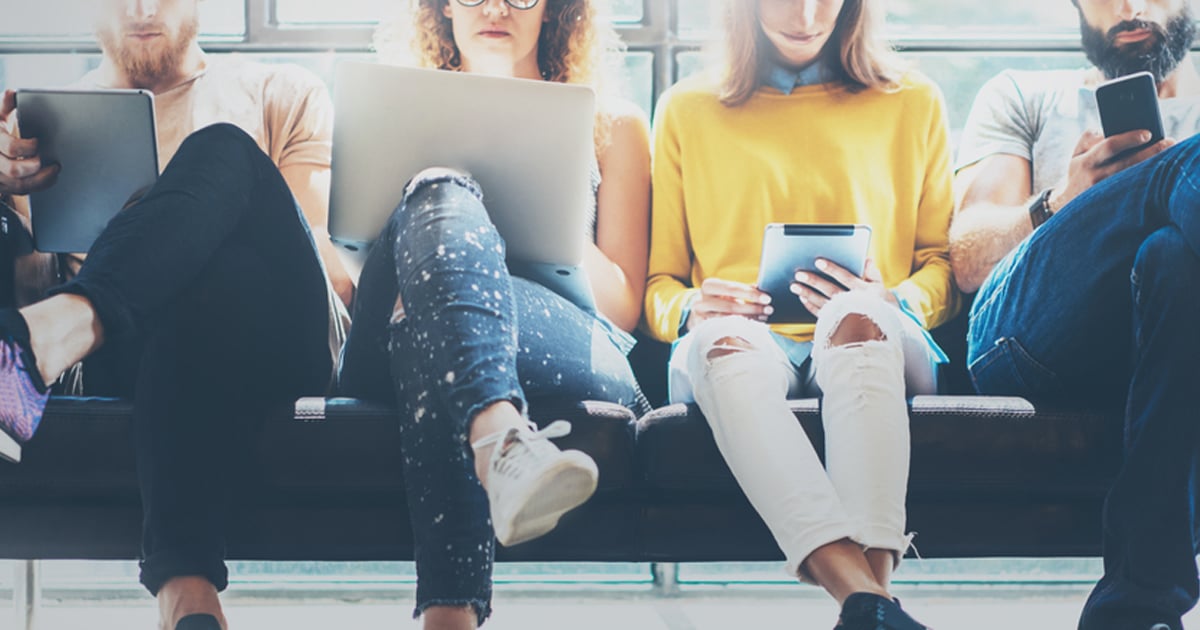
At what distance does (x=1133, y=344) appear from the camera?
4.05ft

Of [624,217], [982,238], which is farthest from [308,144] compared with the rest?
[982,238]

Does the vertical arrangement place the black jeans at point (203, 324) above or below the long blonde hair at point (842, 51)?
below

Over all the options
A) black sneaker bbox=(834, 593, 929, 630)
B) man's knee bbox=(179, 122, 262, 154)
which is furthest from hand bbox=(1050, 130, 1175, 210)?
man's knee bbox=(179, 122, 262, 154)

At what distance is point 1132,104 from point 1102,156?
74 mm

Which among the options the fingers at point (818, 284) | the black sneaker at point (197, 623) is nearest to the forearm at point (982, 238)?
the fingers at point (818, 284)

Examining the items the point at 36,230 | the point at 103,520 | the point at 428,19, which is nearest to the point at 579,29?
the point at 428,19

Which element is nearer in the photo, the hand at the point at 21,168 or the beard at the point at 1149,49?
the hand at the point at 21,168

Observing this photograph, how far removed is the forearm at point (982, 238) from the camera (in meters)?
1.58

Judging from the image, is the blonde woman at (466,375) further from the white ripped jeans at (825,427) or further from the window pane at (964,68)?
the window pane at (964,68)

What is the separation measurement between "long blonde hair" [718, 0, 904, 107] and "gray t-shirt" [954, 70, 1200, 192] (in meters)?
0.19

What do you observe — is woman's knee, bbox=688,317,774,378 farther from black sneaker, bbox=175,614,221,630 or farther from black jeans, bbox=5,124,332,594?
black sneaker, bbox=175,614,221,630

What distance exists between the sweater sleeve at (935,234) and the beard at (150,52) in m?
1.33

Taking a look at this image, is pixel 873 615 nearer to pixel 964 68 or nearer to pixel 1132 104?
pixel 1132 104

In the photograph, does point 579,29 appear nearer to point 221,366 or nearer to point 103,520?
point 221,366
